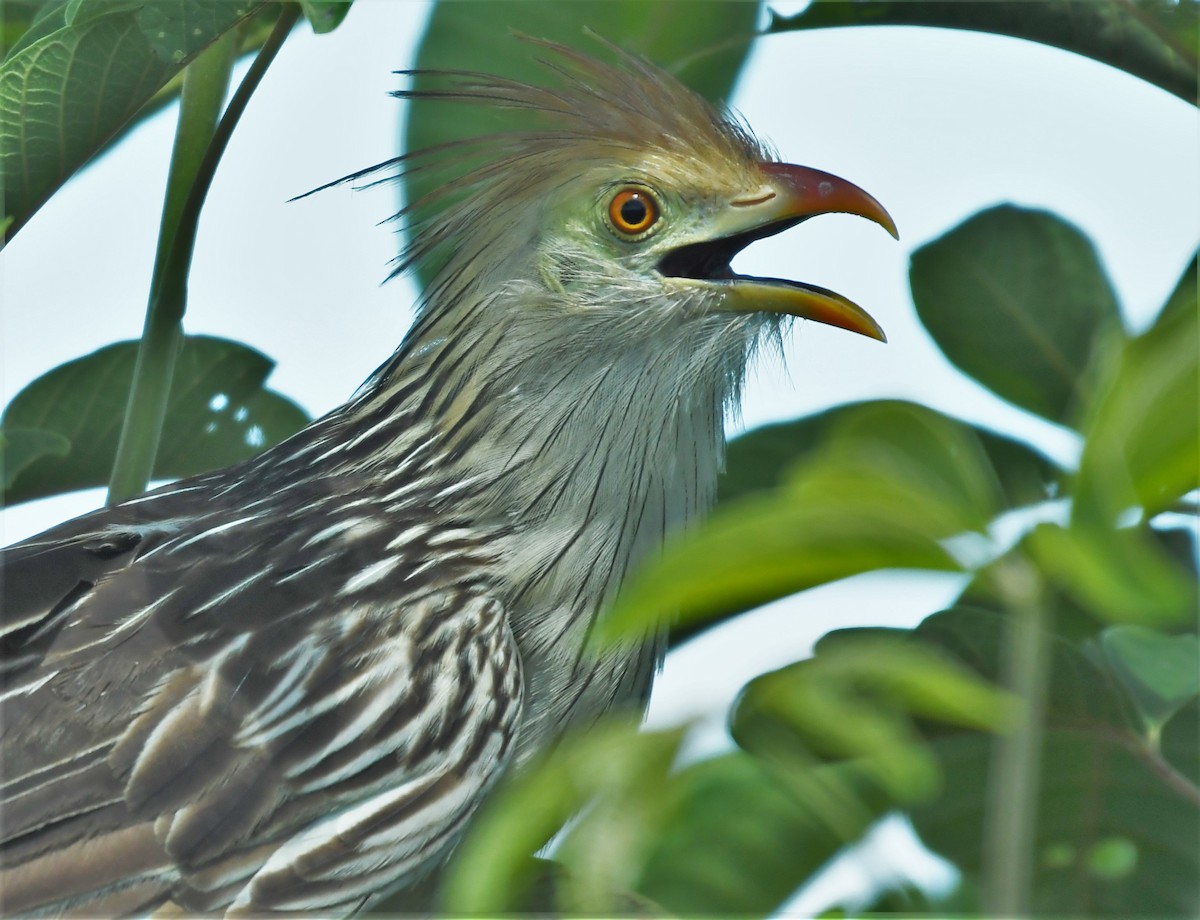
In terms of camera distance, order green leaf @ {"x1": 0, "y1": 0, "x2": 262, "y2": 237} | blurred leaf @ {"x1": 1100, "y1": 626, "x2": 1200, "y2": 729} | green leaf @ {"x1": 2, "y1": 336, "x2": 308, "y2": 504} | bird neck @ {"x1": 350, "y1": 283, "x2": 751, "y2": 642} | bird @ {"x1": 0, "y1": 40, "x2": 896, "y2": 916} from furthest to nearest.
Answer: bird neck @ {"x1": 350, "y1": 283, "x2": 751, "y2": 642} → green leaf @ {"x1": 2, "y1": 336, "x2": 308, "y2": 504} → bird @ {"x1": 0, "y1": 40, "x2": 896, "y2": 916} → green leaf @ {"x1": 0, "y1": 0, "x2": 262, "y2": 237} → blurred leaf @ {"x1": 1100, "y1": 626, "x2": 1200, "y2": 729}

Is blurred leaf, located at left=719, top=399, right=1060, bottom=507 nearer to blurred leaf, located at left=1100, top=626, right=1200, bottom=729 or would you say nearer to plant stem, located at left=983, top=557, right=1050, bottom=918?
blurred leaf, located at left=1100, top=626, right=1200, bottom=729

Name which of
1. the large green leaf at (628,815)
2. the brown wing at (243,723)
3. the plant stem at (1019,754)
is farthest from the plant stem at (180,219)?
the plant stem at (1019,754)

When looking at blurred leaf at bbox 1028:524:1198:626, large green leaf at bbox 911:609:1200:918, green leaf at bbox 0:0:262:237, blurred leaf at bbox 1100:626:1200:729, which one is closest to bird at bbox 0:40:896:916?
green leaf at bbox 0:0:262:237

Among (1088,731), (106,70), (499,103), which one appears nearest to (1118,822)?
(1088,731)

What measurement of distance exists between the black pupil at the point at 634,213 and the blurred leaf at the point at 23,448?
3.56 feet

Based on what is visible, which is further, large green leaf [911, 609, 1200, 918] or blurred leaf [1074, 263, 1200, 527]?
large green leaf [911, 609, 1200, 918]

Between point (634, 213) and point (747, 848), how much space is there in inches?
60.7

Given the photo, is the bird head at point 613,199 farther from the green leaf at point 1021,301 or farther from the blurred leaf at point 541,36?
the green leaf at point 1021,301

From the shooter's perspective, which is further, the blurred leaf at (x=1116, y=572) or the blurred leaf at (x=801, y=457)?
the blurred leaf at (x=801, y=457)

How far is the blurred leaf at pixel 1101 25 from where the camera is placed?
1.97 m

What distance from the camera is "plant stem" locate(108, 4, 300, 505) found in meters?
1.95

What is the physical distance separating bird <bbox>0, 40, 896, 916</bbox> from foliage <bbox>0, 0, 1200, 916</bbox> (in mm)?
117

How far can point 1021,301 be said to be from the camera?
2.02 metres

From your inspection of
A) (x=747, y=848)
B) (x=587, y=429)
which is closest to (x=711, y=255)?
(x=587, y=429)
